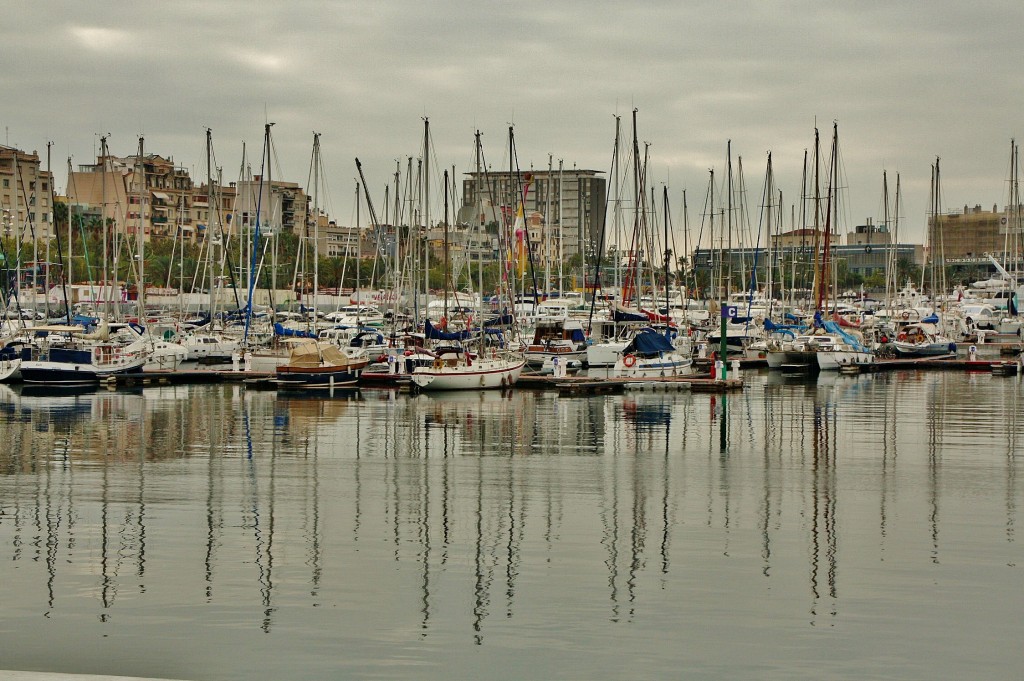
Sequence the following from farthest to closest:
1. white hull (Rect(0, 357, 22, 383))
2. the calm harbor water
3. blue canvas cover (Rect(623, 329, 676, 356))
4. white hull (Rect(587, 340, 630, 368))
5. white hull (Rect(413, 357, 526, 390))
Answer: white hull (Rect(587, 340, 630, 368)), blue canvas cover (Rect(623, 329, 676, 356)), white hull (Rect(0, 357, 22, 383)), white hull (Rect(413, 357, 526, 390)), the calm harbor water

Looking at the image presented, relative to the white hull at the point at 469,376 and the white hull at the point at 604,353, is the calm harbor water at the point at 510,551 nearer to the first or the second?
the white hull at the point at 469,376

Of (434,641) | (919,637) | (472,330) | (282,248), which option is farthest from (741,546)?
(282,248)

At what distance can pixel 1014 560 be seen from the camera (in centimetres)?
2144

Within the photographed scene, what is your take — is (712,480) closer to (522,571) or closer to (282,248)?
(522,571)

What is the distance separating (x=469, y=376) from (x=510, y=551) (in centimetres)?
3260

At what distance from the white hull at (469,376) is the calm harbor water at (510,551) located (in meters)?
11.9

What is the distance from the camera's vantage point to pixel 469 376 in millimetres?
54562

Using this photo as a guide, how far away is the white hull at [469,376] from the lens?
5394cm

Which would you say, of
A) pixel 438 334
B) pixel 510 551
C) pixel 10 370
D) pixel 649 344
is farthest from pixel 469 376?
pixel 510 551

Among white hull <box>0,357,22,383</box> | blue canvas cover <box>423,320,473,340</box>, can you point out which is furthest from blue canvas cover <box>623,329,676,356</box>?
white hull <box>0,357,22,383</box>

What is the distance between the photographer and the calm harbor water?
1617cm

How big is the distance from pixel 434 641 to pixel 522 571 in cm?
402

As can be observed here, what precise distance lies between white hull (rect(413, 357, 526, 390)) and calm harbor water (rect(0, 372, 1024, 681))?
11.9 meters

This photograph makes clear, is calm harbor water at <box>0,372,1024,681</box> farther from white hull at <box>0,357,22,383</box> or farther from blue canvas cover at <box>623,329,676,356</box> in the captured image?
blue canvas cover at <box>623,329,676,356</box>
